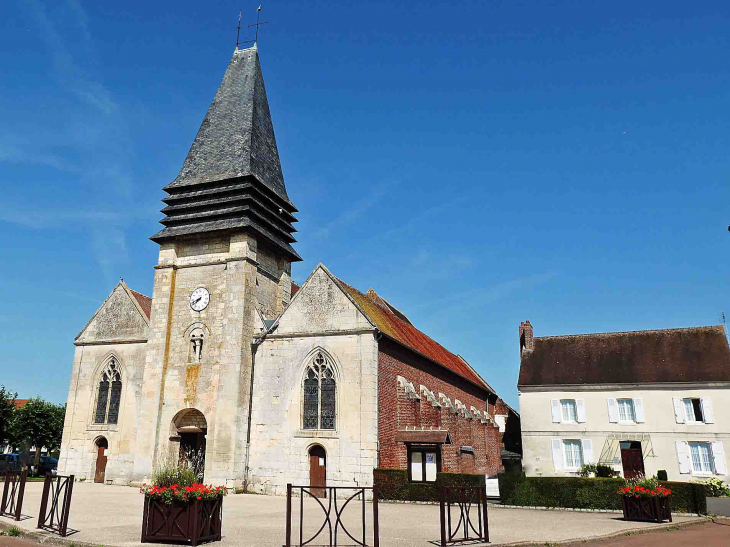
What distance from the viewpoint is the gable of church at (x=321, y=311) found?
21.8m

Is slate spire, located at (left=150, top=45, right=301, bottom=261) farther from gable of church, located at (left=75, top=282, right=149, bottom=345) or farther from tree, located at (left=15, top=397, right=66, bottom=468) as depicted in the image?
tree, located at (left=15, top=397, right=66, bottom=468)

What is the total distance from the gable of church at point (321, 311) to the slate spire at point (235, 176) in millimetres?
3921

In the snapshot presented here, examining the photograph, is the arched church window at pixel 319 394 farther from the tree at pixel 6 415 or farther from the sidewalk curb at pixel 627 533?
the tree at pixel 6 415

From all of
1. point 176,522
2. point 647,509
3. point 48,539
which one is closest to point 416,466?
point 647,509

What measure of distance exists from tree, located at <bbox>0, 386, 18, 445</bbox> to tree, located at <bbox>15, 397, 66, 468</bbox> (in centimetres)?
52

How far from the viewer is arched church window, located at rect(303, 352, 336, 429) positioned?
69.9 ft

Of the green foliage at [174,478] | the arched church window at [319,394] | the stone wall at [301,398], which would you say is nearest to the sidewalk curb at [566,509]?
the stone wall at [301,398]

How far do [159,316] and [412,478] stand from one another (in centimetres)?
1267

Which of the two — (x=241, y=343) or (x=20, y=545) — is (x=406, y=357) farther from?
(x=20, y=545)

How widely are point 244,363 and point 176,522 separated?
44.2 feet

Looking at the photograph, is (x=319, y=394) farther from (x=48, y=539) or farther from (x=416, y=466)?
(x=48, y=539)

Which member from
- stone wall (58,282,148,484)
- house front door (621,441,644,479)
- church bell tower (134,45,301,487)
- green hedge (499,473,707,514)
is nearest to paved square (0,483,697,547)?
green hedge (499,473,707,514)

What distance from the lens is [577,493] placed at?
17141mm

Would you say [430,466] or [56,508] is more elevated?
[430,466]
